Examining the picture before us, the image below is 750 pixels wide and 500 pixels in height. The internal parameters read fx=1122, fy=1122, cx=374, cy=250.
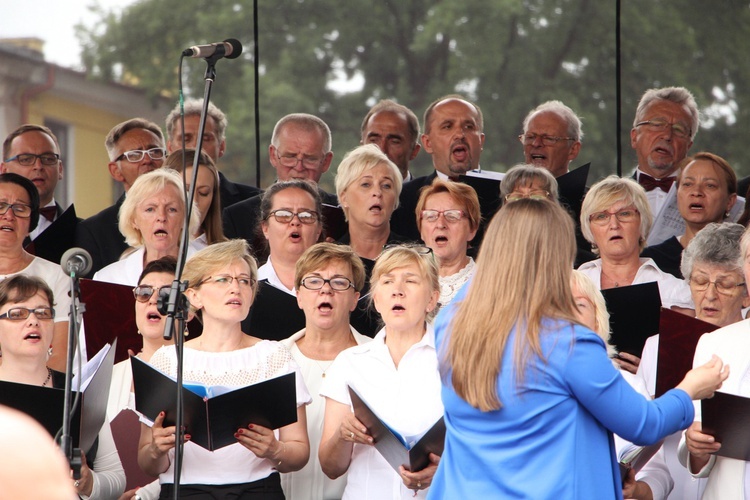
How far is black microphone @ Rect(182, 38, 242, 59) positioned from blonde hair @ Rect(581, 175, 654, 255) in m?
1.84

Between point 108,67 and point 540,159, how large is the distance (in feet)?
29.2

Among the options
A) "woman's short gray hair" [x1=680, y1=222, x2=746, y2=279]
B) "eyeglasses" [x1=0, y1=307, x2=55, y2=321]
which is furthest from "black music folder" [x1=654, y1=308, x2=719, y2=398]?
"eyeglasses" [x1=0, y1=307, x2=55, y2=321]

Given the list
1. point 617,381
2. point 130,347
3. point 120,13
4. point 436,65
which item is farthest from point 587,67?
point 617,381

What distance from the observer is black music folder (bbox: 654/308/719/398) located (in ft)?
12.0

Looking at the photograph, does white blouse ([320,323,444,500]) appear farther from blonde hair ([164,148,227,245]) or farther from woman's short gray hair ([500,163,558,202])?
blonde hair ([164,148,227,245])

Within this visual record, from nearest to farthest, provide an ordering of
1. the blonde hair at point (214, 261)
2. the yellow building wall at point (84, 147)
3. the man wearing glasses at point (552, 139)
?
the blonde hair at point (214, 261)
the man wearing glasses at point (552, 139)
the yellow building wall at point (84, 147)

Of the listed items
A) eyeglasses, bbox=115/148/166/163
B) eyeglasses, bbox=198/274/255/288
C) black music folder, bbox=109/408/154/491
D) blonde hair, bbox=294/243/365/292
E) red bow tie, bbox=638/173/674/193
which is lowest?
black music folder, bbox=109/408/154/491

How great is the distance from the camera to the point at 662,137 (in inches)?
237

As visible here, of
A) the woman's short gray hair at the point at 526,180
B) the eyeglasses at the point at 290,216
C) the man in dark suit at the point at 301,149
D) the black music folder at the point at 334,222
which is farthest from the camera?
the man in dark suit at the point at 301,149

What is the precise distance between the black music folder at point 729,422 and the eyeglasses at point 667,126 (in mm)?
3062

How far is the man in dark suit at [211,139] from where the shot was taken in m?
6.07

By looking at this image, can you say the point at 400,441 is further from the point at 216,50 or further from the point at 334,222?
the point at 334,222

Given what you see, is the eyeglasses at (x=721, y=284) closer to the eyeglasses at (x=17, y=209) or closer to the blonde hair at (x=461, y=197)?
the blonde hair at (x=461, y=197)

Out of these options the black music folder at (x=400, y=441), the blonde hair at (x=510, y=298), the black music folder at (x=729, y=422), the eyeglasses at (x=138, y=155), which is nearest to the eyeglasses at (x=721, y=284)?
the black music folder at (x=729, y=422)
